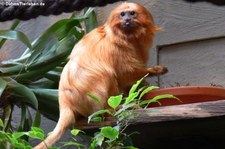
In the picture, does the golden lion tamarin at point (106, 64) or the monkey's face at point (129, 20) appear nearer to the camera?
the golden lion tamarin at point (106, 64)

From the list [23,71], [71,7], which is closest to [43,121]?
[23,71]

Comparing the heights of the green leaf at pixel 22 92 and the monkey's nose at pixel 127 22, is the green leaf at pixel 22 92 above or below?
below

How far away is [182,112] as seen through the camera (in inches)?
106

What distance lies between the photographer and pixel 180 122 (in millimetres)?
2732

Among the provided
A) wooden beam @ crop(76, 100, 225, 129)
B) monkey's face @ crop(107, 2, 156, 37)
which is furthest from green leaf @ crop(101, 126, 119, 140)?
monkey's face @ crop(107, 2, 156, 37)

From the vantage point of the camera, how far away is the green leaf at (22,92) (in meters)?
3.50

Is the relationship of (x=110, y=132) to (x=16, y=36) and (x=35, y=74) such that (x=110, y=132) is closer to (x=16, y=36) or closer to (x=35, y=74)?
(x=16, y=36)

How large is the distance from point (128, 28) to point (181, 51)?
719 mm

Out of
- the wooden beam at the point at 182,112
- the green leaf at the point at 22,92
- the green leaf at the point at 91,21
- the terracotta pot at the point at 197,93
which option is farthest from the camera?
the green leaf at the point at 91,21

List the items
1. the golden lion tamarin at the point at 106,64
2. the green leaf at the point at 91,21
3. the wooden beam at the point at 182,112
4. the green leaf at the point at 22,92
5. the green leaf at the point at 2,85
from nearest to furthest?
1. the wooden beam at the point at 182,112
2. the golden lion tamarin at the point at 106,64
3. the green leaf at the point at 2,85
4. the green leaf at the point at 22,92
5. the green leaf at the point at 91,21

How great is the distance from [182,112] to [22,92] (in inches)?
45.9

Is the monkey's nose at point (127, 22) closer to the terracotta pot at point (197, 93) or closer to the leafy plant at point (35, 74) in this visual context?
the leafy plant at point (35, 74)

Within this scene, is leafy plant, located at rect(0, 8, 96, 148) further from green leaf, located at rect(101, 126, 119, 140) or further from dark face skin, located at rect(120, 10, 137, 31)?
green leaf, located at rect(101, 126, 119, 140)

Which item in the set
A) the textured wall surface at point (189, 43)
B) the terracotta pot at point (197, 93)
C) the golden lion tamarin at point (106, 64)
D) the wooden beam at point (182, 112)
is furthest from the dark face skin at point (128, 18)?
the wooden beam at point (182, 112)
